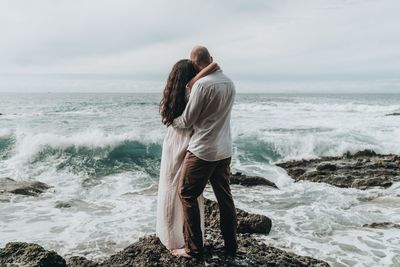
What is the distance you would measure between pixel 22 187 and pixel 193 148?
718 cm

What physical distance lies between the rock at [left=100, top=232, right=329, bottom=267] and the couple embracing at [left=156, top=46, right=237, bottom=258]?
0.40 ft

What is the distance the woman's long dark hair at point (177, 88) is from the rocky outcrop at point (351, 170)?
26.8 ft

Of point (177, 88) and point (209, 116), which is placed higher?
point (177, 88)

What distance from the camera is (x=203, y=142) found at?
3.76m

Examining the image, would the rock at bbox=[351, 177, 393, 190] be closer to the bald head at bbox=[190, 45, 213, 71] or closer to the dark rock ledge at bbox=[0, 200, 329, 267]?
the dark rock ledge at bbox=[0, 200, 329, 267]

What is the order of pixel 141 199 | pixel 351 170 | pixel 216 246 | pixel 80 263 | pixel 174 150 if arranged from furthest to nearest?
pixel 351 170, pixel 141 199, pixel 80 263, pixel 216 246, pixel 174 150

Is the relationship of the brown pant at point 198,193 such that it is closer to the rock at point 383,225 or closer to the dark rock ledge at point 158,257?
the dark rock ledge at point 158,257

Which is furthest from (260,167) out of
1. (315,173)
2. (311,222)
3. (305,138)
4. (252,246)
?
(252,246)

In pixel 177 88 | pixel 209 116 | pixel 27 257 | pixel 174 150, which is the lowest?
pixel 27 257

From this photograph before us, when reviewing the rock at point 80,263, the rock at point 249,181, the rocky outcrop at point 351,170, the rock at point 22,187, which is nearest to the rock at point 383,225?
the rocky outcrop at point 351,170

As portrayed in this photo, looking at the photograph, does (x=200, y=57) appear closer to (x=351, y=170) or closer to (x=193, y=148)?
(x=193, y=148)

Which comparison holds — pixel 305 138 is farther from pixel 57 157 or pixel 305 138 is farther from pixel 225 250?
pixel 225 250

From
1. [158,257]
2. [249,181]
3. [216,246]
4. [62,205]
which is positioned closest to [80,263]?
[158,257]

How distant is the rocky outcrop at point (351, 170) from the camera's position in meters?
11.1
